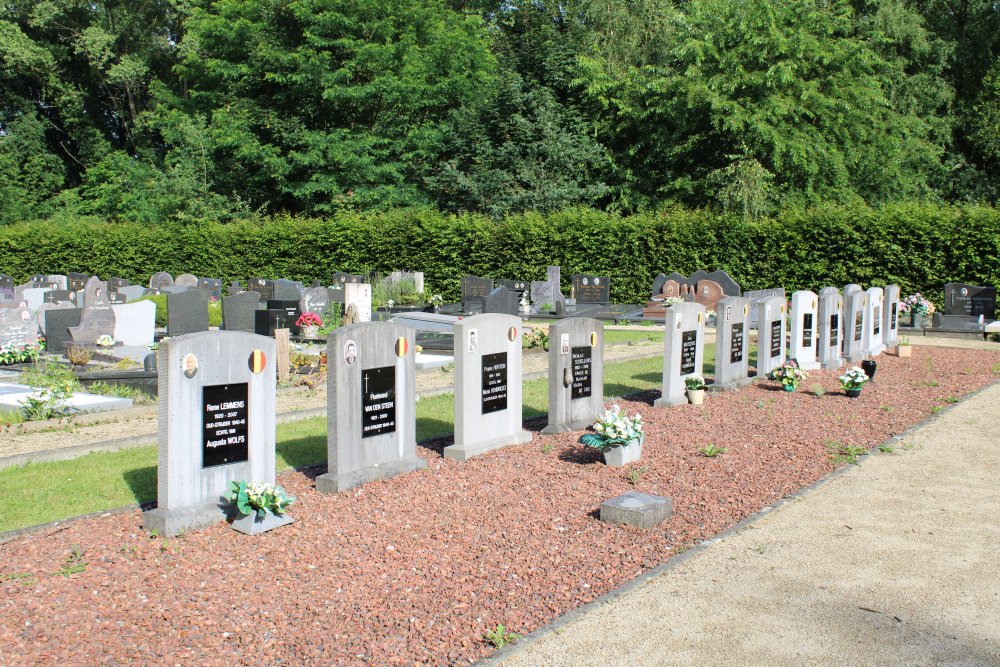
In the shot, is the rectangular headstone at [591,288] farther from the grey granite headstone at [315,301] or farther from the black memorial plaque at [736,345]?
the black memorial plaque at [736,345]

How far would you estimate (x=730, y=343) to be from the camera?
497 inches

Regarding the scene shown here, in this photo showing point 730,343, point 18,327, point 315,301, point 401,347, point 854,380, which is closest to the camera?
point 401,347

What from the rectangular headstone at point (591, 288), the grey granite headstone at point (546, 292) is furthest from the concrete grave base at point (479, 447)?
the rectangular headstone at point (591, 288)

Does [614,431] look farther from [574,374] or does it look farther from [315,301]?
[315,301]

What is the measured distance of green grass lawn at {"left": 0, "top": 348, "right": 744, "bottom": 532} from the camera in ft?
21.6

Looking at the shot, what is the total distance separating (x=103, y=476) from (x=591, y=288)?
20299 millimetres

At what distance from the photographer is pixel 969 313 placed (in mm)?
21469

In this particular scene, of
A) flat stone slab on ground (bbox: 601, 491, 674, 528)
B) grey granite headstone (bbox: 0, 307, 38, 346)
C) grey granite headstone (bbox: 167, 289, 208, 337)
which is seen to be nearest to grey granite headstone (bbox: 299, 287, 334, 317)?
grey granite headstone (bbox: 167, 289, 208, 337)

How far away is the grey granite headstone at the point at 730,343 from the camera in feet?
40.6

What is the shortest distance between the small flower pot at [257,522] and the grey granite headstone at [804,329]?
9888 mm

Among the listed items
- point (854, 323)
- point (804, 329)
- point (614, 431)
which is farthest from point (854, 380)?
point (614, 431)

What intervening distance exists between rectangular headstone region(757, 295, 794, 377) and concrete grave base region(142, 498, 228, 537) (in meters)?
9.16

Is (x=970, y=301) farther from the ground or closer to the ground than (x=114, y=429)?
farther from the ground

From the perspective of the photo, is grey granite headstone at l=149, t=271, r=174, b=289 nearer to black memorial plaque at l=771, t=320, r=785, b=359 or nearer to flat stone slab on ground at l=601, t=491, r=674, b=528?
black memorial plaque at l=771, t=320, r=785, b=359
